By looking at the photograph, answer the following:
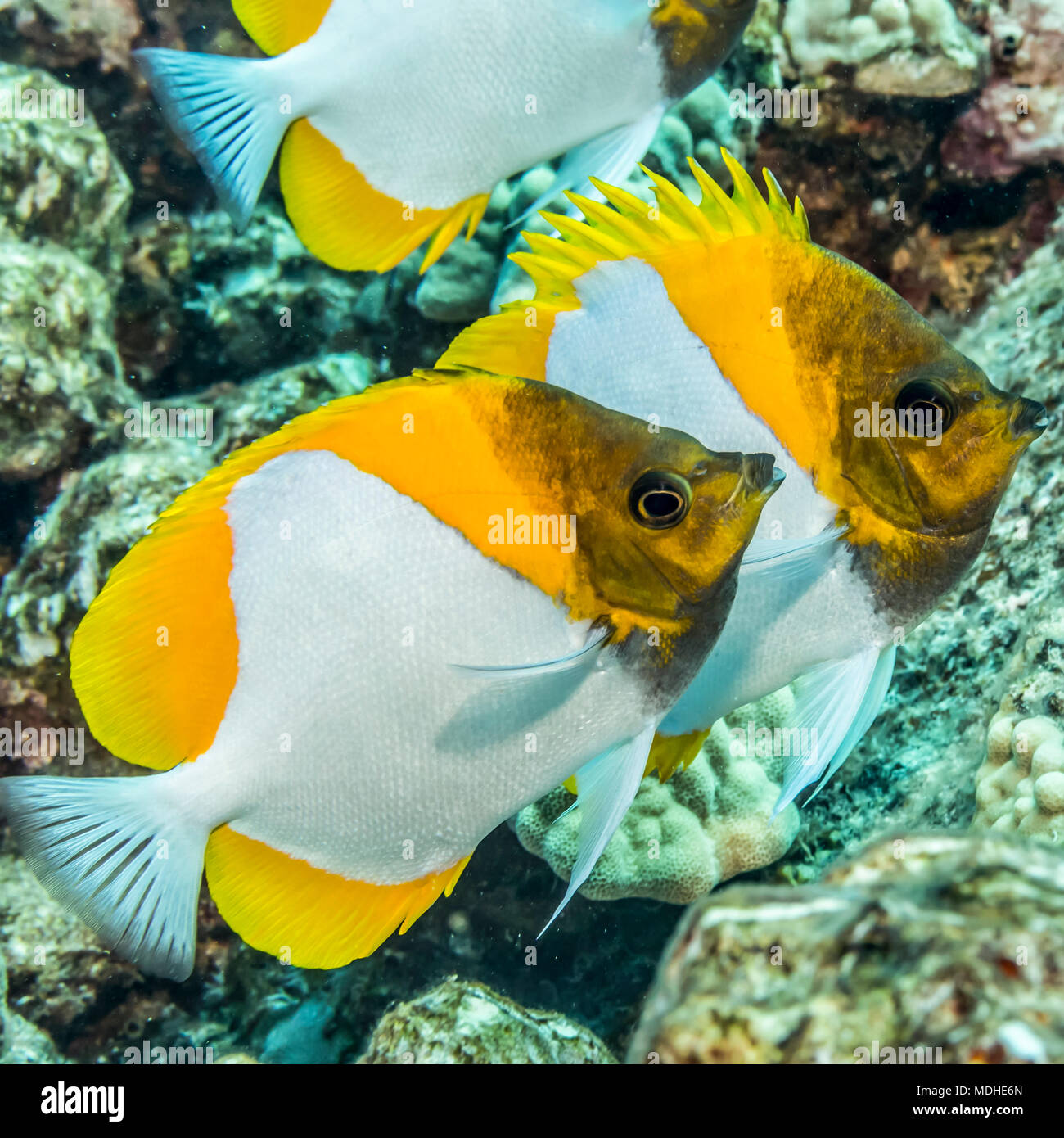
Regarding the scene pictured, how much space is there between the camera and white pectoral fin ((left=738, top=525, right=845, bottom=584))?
152 centimetres

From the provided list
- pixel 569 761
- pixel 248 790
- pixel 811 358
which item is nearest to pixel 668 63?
pixel 811 358

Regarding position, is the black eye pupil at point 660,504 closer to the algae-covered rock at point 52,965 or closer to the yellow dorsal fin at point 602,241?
the yellow dorsal fin at point 602,241

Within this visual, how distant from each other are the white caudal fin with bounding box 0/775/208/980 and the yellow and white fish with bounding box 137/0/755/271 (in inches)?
57.8

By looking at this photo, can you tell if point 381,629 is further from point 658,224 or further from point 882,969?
point 658,224

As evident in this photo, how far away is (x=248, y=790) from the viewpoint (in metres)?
1.40

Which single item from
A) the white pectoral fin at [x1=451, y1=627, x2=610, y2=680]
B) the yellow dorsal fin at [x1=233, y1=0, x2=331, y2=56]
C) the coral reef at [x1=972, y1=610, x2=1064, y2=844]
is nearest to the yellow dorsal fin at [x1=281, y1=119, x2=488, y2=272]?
the yellow dorsal fin at [x1=233, y1=0, x2=331, y2=56]

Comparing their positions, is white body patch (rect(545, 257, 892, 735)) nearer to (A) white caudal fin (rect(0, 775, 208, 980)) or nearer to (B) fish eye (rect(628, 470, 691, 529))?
(B) fish eye (rect(628, 470, 691, 529))

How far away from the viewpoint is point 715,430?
165 cm

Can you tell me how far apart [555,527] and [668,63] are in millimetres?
1476

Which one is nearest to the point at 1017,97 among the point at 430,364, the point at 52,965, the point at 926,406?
the point at 430,364

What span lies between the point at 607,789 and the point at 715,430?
0.67 meters

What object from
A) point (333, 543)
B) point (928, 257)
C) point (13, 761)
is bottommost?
point (13, 761)
